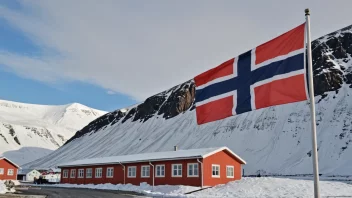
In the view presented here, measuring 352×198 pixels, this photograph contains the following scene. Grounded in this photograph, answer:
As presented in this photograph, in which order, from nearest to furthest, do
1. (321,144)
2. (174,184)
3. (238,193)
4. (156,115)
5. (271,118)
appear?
(238,193) < (174,184) < (321,144) < (271,118) < (156,115)

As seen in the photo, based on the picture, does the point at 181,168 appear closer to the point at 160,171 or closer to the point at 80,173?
the point at 160,171

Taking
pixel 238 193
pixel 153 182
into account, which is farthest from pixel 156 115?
pixel 238 193

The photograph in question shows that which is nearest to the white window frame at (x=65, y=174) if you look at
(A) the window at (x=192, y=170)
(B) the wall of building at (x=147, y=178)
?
(B) the wall of building at (x=147, y=178)

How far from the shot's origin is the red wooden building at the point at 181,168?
43156 mm

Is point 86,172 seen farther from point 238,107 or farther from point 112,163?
point 238,107

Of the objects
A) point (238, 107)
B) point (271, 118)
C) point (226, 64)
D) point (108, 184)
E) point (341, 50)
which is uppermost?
point (341, 50)

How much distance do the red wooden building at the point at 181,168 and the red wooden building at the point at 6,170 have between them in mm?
34859

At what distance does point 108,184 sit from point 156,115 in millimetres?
124690

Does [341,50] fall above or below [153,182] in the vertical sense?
above

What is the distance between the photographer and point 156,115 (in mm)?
179000

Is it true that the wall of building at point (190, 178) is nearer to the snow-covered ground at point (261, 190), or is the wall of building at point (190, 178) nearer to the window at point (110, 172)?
the window at point (110, 172)

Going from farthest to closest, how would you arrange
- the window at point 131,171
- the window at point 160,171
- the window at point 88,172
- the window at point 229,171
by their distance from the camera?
the window at point 88,172
the window at point 131,171
the window at point 160,171
the window at point 229,171

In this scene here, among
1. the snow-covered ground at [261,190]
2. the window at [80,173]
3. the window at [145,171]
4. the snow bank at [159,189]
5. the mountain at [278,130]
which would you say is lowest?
the snow bank at [159,189]

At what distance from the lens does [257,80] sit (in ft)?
51.1
